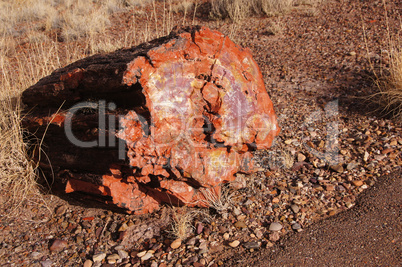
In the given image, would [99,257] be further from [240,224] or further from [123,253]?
[240,224]

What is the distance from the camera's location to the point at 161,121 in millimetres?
2514

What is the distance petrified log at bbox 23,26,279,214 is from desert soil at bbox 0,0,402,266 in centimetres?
27

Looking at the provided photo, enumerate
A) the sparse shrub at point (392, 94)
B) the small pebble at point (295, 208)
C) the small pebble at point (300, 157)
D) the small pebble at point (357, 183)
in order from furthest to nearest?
the sparse shrub at point (392, 94)
the small pebble at point (300, 157)
the small pebble at point (357, 183)
the small pebble at point (295, 208)

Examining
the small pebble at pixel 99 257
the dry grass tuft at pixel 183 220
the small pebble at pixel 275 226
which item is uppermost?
the small pebble at pixel 275 226

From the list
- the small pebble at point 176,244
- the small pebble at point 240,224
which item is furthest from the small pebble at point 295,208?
the small pebble at point 176,244

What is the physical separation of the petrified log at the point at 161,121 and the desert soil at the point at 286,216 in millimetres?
271

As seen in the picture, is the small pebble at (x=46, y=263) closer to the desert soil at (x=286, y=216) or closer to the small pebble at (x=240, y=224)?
the desert soil at (x=286, y=216)

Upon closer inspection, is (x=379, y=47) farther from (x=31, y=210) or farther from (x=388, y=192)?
(x=31, y=210)

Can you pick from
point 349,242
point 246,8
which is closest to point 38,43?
point 246,8

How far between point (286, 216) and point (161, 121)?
4.22 feet

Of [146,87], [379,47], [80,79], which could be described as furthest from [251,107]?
[379,47]

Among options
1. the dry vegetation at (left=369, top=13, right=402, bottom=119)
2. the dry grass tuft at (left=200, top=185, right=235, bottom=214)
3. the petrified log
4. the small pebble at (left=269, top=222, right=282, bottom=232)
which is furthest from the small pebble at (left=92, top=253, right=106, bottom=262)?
the dry vegetation at (left=369, top=13, right=402, bottom=119)

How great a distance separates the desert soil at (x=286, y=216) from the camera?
2531 mm

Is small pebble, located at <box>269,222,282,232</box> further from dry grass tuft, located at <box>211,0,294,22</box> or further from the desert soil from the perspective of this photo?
dry grass tuft, located at <box>211,0,294,22</box>
